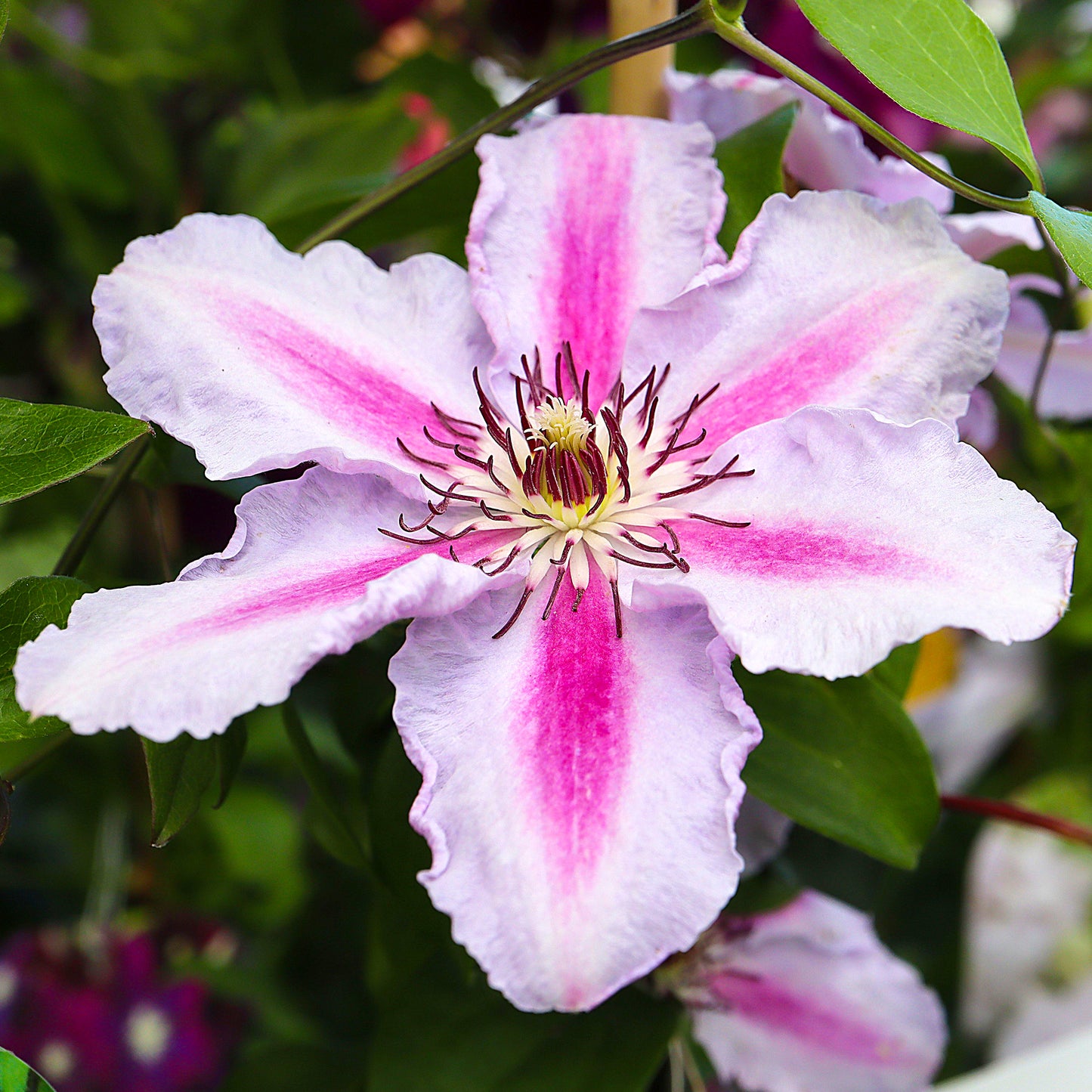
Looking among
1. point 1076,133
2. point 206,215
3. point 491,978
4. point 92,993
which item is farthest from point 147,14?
point 1076,133

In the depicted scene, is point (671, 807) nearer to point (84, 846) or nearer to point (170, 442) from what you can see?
point (170, 442)

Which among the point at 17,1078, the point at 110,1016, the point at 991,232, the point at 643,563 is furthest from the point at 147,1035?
the point at 991,232

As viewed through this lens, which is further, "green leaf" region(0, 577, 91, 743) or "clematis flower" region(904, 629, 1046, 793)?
"clematis flower" region(904, 629, 1046, 793)

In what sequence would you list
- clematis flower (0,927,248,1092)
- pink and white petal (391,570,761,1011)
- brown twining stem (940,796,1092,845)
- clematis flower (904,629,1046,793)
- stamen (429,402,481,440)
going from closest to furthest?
pink and white petal (391,570,761,1011)
stamen (429,402,481,440)
brown twining stem (940,796,1092,845)
clematis flower (0,927,248,1092)
clematis flower (904,629,1046,793)

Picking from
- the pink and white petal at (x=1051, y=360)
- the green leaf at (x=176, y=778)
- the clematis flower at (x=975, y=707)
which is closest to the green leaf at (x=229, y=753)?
the green leaf at (x=176, y=778)

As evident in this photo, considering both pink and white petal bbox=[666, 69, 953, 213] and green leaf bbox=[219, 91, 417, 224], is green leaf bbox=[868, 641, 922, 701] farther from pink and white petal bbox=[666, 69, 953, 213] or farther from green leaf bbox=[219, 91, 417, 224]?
green leaf bbox=[219, 91, 417, 224]

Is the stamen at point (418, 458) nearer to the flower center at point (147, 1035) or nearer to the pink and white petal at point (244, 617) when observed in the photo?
the pink and white petal at point (244, 617)

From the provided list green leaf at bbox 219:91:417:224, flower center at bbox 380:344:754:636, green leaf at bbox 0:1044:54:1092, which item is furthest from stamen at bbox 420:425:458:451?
green leaf at bbox 219:91:417:224
